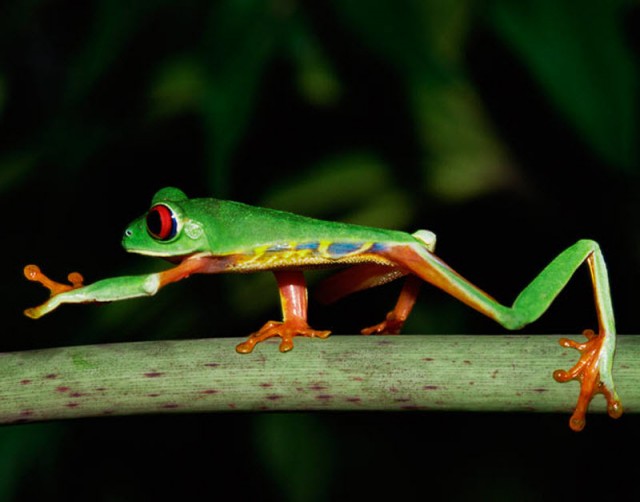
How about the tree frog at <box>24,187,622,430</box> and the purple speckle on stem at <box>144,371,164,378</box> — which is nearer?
the purple speckle on stem at <box>144,371,164,378</box>

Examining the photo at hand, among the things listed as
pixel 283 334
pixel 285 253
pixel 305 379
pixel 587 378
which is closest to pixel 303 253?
pixel 285 253

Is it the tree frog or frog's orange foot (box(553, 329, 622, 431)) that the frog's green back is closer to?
the tree frog

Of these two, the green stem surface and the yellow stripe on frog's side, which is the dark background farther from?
the green stem surface

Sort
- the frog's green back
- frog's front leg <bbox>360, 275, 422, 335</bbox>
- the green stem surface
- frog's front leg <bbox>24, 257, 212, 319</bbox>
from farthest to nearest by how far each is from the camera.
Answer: frog's front leg <bbox>360, 275, 422, 335</bbox>, the frog's green back, frog's front leg <bbox>24, 257, 212, 319</bbox>, the green stem surface

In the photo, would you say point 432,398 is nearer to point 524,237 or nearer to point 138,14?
point 138,14

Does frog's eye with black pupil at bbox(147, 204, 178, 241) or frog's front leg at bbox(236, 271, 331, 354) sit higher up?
frog's eye with black pupil at bbox(147, 204, 178, 241)

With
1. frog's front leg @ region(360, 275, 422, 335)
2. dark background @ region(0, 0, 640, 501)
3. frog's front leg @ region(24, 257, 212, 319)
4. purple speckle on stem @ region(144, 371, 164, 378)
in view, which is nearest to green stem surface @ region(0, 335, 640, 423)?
purple speckle on stem @ region(144, 371, 164, 378)

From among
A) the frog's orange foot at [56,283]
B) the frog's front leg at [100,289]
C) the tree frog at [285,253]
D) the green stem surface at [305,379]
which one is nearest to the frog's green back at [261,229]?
the tree frog at [285,253]

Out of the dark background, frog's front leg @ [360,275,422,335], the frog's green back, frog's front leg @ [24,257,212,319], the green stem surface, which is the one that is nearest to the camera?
the green stem surface

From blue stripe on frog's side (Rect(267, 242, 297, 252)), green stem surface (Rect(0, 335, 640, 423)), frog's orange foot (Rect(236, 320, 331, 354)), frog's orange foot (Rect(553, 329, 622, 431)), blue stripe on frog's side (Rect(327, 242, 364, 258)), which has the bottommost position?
frog's orange foot (Rect(553, 329, 622, 431))
